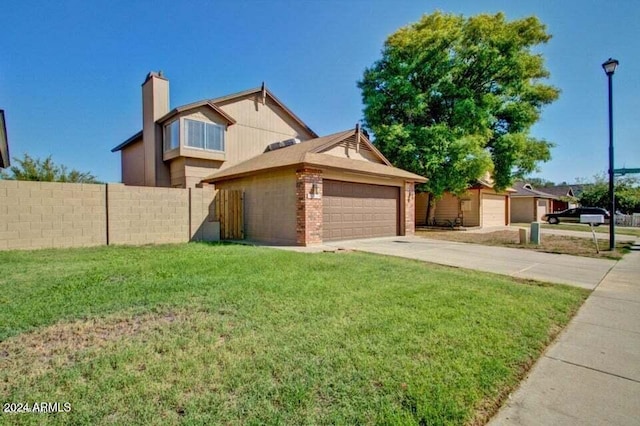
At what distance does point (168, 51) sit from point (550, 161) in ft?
79.3

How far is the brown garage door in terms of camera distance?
38.7 ft

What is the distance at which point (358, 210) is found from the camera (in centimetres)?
1295

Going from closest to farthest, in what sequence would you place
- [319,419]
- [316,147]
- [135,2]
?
[319,419], [135,2], [316,147]

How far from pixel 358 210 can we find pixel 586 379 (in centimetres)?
1032

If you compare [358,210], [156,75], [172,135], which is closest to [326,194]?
[358,210]

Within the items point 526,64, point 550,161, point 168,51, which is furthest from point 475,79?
point 168,51

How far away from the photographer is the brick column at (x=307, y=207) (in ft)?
34.9

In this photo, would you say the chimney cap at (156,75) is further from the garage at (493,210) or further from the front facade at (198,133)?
the garage at (493,210)

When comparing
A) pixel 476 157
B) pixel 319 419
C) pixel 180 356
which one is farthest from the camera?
pixel 476 157

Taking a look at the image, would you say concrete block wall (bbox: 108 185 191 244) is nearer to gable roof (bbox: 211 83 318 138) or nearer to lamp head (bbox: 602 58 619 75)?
gable roof (bbox: 211 83 318 138)

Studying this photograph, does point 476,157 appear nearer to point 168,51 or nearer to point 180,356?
point 168,51

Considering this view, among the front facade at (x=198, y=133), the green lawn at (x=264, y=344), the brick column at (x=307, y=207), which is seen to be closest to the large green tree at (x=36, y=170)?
the front facade at (x=198, y=133)

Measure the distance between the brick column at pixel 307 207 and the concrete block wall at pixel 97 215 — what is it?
3.92 meters

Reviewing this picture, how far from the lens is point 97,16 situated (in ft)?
33.3
